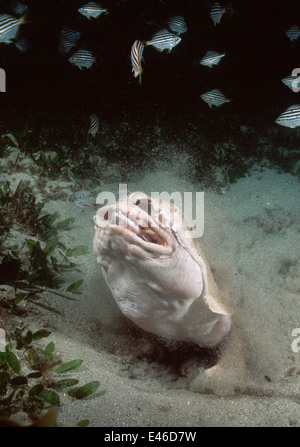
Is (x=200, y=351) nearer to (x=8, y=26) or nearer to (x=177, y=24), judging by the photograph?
(x=8, y=26)

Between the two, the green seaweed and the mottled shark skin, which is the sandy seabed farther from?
the mottled shark skin

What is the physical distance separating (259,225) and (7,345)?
499 cm

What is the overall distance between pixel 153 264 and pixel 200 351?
158 centimetres

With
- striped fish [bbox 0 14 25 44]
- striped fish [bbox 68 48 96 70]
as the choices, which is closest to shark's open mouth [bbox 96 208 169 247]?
striped fish [bbox 0 14 25 44]

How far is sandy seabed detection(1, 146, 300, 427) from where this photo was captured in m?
2.25

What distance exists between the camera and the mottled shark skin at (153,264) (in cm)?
227

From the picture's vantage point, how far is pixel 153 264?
2.27m

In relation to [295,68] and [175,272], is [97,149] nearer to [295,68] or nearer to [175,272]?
[175,272]

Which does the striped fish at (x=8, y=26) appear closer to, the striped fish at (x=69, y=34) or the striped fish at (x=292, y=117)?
the striped fish at (x=69, y=34)

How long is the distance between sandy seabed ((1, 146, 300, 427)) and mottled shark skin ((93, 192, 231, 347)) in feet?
1.96

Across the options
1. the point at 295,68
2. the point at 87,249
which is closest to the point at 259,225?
the point at 87,249

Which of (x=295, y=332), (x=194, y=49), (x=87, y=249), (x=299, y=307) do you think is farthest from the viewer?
(x=194, y=49)

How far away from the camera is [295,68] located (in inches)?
602

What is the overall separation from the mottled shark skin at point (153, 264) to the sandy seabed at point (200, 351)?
60 centimetres
